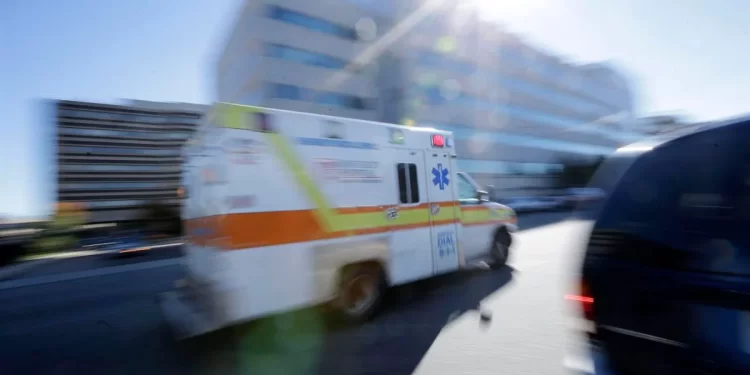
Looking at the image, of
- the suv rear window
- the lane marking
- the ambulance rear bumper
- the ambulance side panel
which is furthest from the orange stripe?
the lane marking

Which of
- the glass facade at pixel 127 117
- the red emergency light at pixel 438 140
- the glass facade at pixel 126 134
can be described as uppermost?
the glass facade at pixel 127 117

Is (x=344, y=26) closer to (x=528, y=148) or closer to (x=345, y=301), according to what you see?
(x=528, y=148)

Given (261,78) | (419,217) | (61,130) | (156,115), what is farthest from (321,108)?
(61,130)

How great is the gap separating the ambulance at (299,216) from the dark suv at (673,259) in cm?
282

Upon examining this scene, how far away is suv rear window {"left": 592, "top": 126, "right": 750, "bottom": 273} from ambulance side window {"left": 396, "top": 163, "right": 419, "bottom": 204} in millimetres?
3334

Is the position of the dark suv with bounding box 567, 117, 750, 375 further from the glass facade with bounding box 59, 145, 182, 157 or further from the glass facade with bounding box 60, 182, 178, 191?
the glass facade with bounding box 59, 145, 182, 157

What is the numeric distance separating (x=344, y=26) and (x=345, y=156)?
33.2 metres

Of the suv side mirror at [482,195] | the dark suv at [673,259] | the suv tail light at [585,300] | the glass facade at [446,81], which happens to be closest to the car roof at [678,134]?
the dark suv at [673,259]

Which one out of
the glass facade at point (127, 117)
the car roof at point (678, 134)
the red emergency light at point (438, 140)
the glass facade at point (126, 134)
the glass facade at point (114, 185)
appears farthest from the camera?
the glass facade at point (127, 117)

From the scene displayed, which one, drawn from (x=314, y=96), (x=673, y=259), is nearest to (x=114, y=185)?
(x=314, y=96)

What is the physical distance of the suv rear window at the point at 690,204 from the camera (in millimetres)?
1775

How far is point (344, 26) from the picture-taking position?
35.1 meters

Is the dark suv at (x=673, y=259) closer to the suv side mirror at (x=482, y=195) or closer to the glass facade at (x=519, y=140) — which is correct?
the suv side mirror at (x=482, y=195)

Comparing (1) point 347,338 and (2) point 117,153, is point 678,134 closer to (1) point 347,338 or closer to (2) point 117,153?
(1) point 347,338
